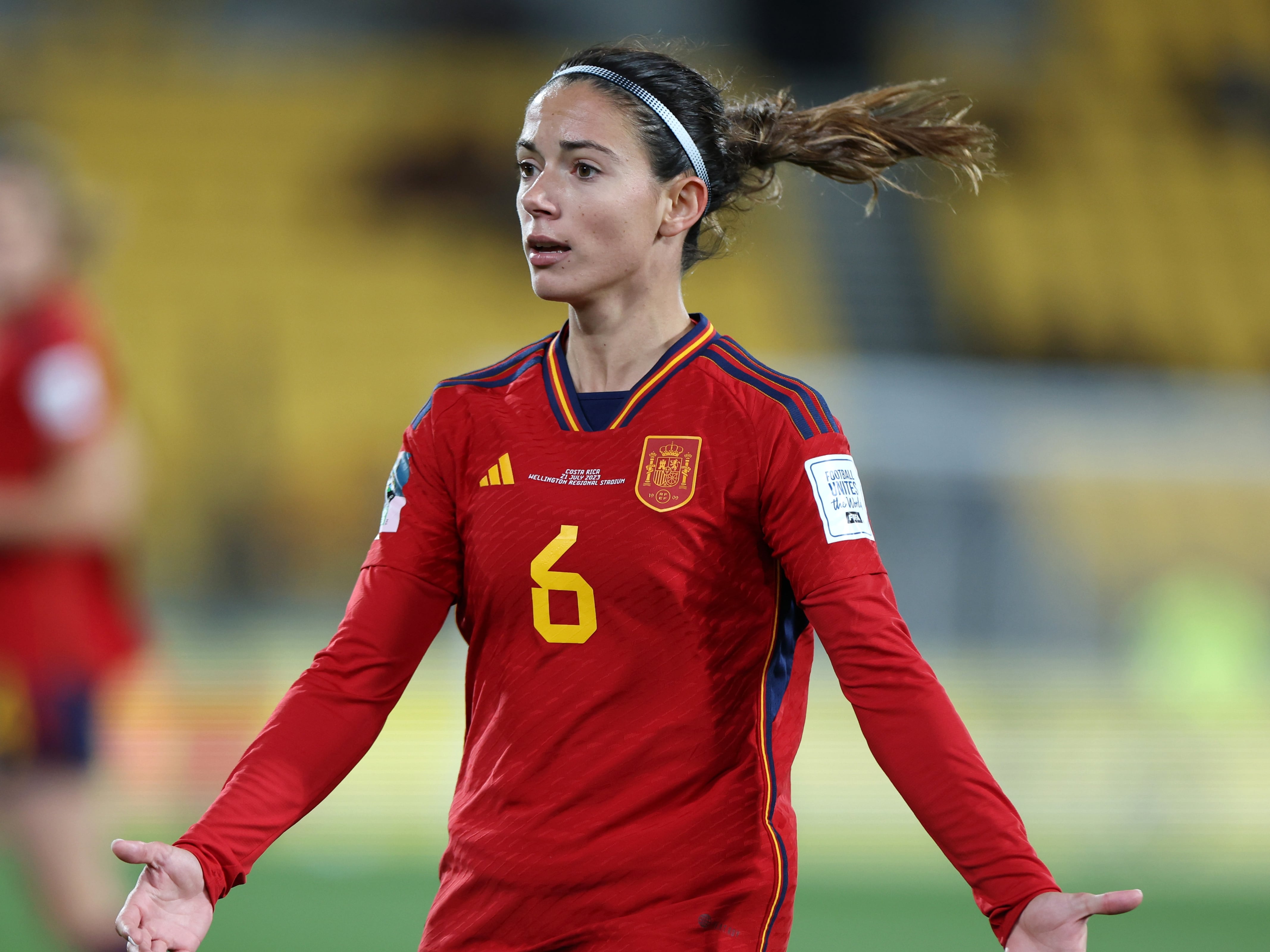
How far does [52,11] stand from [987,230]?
27.2 feet

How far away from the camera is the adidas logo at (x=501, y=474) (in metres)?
2.29

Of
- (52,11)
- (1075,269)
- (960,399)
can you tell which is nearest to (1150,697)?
(960,399)

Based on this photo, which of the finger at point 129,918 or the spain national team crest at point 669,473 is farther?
the spain national team crest at point 669,473

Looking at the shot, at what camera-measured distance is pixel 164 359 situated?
11.6 meters

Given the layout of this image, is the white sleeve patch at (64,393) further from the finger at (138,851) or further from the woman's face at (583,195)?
the finger at (138,851)

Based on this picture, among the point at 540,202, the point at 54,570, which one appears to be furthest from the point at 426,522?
the point at 54,570

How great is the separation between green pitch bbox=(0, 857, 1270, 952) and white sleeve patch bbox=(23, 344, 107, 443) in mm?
1978

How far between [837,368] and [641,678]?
750 cm

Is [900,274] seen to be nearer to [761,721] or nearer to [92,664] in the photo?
[92,664]

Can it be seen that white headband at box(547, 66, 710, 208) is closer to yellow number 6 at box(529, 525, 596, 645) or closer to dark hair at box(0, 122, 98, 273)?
yellow number 6 at box(529, 525, 596, 645)

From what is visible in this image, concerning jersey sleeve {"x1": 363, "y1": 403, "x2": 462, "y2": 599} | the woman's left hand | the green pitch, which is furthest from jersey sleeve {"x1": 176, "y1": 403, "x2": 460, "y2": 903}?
the green pitch

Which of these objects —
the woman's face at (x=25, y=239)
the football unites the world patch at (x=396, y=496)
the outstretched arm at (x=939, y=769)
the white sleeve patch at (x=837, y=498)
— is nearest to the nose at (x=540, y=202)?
the football unites the world patch at (x=396, y=496)

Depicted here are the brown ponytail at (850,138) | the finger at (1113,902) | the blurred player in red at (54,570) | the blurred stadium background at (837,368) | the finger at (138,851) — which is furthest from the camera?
the blurred stadium background at (837,368)

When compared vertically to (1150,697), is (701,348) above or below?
above
